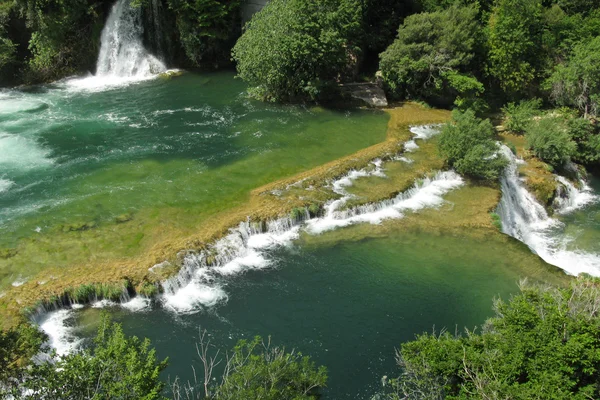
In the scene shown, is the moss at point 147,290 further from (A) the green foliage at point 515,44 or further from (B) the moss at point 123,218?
(A) the green foliage at point 515,44

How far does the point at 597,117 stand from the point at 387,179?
17232mm

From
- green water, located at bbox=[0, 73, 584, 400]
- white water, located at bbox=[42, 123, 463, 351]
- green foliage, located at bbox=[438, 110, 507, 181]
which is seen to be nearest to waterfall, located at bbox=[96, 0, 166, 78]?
green water, located at bbox=[0, 73, 584, 400]

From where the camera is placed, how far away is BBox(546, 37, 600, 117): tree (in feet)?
114

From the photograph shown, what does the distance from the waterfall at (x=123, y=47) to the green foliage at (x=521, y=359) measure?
37.9 meters

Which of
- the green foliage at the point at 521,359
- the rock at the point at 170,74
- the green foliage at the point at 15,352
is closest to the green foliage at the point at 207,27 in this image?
the rock at the point at 170,74

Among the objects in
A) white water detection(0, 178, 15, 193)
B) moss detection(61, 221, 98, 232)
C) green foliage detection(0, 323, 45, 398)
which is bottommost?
moss detection(61, 221, 98, 232)

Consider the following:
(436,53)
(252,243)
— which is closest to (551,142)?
(436,53)

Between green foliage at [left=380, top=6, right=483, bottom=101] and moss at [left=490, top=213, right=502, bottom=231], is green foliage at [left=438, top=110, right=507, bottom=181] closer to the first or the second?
moss at [left=490, top=213, right=502, bottom=231]

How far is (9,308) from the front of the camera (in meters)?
19.5

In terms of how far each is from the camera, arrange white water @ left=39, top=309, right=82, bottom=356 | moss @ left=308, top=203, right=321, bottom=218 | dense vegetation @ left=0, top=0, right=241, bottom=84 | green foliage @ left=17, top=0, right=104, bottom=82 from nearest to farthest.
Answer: white water @ left=39, top=309, right=82, bottom=356
moss @ left=308, top=203, right=321, bottom=218
green foliage @ left=17, top=0, right=104, bottom=82
dense vegetation @ left=0, top=0, right=241, bottom=84

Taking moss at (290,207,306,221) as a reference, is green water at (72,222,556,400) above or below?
below

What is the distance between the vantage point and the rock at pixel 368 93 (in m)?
40.0

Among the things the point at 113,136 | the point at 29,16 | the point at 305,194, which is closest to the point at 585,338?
the point at 305,194

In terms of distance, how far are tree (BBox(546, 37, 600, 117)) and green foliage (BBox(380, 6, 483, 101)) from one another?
5.55m
